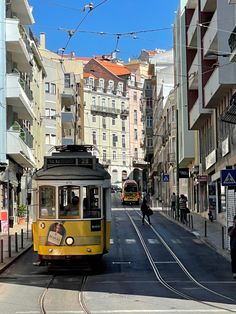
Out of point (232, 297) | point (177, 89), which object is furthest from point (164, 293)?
Answer: point (177, 89)

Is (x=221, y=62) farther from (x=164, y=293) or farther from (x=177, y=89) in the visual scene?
(x=177, y=89)

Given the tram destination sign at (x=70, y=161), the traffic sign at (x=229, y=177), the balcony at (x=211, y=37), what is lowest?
the traffic sign at (x=229, y=177)

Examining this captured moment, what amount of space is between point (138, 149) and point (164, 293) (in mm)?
126657

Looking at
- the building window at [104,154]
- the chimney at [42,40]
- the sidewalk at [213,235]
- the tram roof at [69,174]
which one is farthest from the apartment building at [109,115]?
the tram roof at [69,174]

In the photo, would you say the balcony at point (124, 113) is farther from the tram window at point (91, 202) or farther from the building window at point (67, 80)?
the tram window at point (91, 202)

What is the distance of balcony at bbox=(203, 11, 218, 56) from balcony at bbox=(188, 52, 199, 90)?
5.70 m

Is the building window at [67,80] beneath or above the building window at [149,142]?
above

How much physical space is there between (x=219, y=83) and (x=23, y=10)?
17897 millimetres

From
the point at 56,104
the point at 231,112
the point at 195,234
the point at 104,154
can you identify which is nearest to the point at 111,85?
the point at 104,154

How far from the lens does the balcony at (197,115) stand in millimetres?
42934

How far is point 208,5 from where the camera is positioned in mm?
37812

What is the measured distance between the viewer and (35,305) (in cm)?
1255

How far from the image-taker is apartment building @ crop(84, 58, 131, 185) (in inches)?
4961

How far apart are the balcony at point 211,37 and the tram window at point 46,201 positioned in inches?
713
